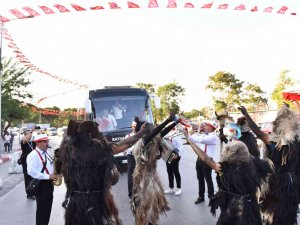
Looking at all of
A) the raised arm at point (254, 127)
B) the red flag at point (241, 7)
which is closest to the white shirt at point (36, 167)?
the raised arm at point (254, 127)

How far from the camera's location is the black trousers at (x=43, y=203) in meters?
5.18

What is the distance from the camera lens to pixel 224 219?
4105 mm

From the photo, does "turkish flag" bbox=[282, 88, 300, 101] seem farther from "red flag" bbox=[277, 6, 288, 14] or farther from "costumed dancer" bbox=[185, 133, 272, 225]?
"costumed dancer" bbox=[185, 133, 272, 225]

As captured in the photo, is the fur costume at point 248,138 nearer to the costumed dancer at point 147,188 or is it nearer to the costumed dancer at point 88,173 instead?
the costumed dancer at point 147,188

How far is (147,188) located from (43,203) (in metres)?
1.65

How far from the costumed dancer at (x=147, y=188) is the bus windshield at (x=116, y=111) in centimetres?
762

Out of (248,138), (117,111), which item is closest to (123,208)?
(248,138)

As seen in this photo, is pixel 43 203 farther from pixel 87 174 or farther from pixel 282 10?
pixel 282 10

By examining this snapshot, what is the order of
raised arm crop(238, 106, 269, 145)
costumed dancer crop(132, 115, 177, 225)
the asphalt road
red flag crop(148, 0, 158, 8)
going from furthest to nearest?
red flag crop(148, 0, 158, 8) < the asphalt road < costumed dancer crop(132, 115, 177, 225) < raised arm crop(238, 106, 269, 145)

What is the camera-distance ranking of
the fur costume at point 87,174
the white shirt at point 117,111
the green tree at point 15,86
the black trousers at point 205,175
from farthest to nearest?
the green tree at point 15,86
the white shirt at point 117,111
the black trousers at point 205,175
the fur costume at point 87,174

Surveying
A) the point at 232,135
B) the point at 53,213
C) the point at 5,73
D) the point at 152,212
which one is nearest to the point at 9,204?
the point at 53,213

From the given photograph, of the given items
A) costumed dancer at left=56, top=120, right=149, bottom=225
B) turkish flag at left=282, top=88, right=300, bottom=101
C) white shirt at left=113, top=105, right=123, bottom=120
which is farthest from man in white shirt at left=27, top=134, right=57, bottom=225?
white shirt at left=113, top=105, right=123, bottom=120

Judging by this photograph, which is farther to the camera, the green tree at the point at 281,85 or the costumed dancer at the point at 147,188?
the green tree at the point at 281,85

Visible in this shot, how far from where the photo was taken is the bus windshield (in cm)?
1362
